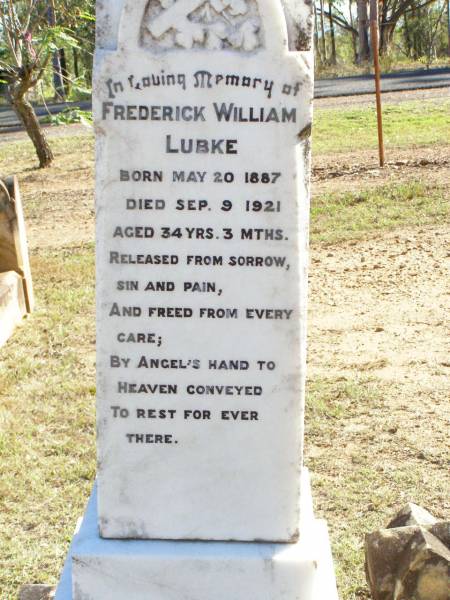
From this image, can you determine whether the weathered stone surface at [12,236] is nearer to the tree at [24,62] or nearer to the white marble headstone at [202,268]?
the white marble headstone at [202,268]

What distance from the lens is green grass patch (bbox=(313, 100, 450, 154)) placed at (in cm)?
1266

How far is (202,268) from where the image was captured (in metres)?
2.76

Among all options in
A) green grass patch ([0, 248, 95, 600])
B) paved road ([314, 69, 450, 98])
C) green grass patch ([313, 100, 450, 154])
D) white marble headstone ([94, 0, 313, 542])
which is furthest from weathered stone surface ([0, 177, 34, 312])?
paved road ([314, 69, 450, 98])

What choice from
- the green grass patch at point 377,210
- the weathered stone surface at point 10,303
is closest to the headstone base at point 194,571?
the weathered stone surface at point 10,303

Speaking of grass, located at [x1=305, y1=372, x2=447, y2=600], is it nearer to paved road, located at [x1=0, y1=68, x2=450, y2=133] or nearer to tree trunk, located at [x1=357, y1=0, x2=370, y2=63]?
paved road, located at [x1=0, y1=68, x2=450, y2=133]

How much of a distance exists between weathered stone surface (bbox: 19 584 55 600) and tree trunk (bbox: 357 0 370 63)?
31.0 metres

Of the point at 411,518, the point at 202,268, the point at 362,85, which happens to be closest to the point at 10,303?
the point at 411,518

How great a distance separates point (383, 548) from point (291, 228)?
1.24 meters

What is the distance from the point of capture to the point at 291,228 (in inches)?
106

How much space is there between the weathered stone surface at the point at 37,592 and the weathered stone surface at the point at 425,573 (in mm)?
1225

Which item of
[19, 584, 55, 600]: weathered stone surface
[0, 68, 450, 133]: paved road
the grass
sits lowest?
the grass

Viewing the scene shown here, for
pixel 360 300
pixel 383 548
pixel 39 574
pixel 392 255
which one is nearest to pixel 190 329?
pixel 383 548

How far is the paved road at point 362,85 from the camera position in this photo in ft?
63.1

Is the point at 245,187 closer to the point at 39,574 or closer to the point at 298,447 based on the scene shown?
the point at 298,447
